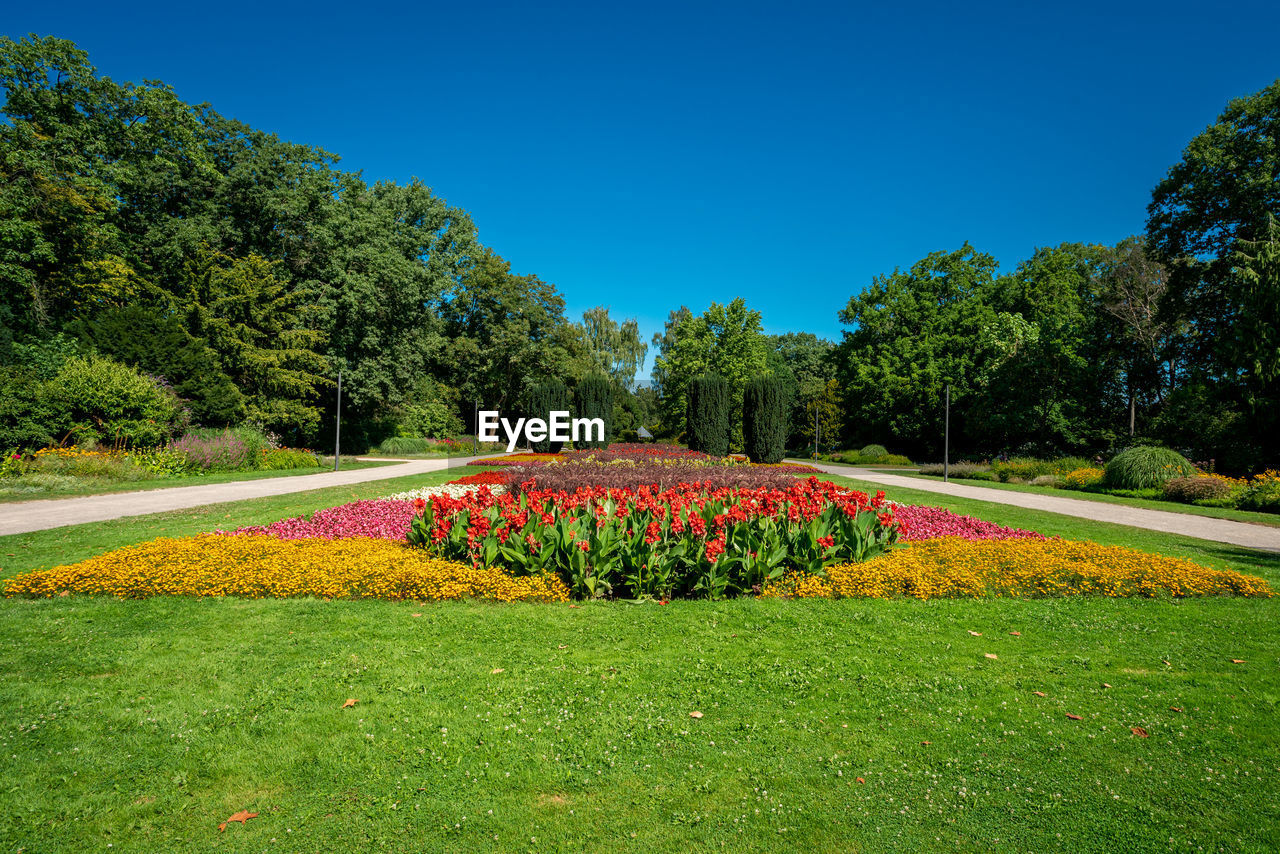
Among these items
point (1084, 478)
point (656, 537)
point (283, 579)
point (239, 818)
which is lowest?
point (239, 818)

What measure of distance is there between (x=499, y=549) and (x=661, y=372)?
49.0 metres

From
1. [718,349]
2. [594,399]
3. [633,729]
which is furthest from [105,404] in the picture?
[718,349]

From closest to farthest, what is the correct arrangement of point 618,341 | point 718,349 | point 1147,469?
1. point 1147,469
2. point 718,349
3. point 618,341

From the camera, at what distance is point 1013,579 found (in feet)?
18.5

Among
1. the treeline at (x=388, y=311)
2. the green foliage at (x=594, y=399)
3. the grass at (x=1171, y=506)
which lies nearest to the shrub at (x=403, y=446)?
the treeline at (x=388, y=311)

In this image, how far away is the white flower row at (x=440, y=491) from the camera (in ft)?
37.2

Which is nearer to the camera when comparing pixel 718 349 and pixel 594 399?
pixel 594 399

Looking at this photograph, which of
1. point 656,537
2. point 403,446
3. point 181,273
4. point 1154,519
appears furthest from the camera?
point 403,446

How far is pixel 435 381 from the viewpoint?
131 ft

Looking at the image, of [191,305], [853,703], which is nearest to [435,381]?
[191,305]

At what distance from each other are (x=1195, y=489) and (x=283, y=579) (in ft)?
56.7

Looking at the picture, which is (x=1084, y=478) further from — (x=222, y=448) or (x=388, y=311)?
(x=388, y=311)

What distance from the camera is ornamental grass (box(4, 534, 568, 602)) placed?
17.0 ft

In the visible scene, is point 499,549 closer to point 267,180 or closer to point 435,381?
point 267,180
